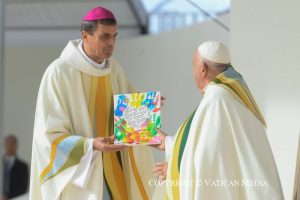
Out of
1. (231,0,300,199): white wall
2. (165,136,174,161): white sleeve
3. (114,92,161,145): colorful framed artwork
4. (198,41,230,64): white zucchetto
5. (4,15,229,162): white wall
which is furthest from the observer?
(4,15,229,162): white wall

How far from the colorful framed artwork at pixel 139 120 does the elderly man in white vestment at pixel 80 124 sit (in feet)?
0.28

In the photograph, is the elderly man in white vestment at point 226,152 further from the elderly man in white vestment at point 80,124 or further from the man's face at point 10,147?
the man's face at point 10,147

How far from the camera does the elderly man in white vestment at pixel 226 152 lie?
119 inches

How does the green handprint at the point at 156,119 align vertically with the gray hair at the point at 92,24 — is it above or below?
below

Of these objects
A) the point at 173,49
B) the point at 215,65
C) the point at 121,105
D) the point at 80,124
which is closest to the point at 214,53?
the point at 215,65

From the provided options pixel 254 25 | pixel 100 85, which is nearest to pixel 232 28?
pixel 254 25

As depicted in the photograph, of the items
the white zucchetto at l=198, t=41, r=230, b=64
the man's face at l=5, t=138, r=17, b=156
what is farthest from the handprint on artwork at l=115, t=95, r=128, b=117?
the man's face at l=5, t=138, r=17, b=156

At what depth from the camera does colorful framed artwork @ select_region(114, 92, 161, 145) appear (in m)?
3.41

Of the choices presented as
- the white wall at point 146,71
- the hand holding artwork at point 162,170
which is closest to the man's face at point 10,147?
the white wall at point 146,71

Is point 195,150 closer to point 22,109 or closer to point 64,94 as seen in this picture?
point 64,94

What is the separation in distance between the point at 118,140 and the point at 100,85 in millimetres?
395

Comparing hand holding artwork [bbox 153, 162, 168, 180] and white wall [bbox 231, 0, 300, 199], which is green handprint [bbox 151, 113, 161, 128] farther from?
white wall [bbox 231, 0, 300, 199]

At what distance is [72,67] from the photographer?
12.1 ft

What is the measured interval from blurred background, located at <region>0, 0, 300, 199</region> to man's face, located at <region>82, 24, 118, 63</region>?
1609 mm
